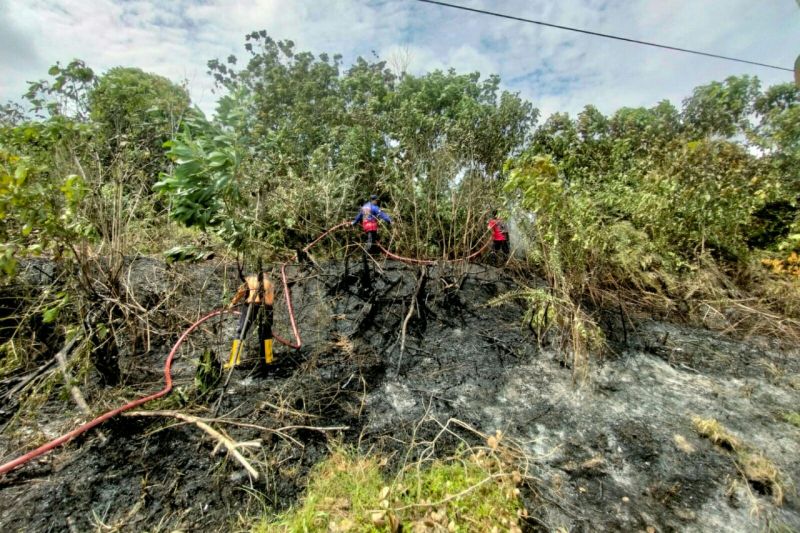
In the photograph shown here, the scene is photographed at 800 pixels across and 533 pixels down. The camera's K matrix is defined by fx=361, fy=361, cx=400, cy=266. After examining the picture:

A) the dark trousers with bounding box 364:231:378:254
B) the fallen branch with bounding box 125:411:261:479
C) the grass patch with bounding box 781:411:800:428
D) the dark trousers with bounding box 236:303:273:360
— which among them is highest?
the dark trousers with bounding box 364:231:378:254

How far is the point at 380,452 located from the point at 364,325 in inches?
75.7

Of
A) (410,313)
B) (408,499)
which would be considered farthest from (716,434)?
(410,313)

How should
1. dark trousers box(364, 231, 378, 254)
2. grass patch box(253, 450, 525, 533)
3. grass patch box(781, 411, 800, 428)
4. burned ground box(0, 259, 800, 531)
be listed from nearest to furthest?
1. grass patch box(253, 450, 525, 533)
2. burned ground box(0, 259, 800, 531)
3. grass patch box(781, 411, 800, 428)
4. dark trousers box(364, 231, 378, 254)

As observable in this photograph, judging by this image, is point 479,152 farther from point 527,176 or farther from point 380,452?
point 380,452

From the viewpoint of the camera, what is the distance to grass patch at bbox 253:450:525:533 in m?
1.97

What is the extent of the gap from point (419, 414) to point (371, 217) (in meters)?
3.19

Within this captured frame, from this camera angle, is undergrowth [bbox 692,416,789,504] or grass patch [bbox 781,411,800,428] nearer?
undergrowth [bbox 692,416,789,504]

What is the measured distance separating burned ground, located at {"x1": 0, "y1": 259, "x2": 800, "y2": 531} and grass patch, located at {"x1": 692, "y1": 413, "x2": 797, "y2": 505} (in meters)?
0.05

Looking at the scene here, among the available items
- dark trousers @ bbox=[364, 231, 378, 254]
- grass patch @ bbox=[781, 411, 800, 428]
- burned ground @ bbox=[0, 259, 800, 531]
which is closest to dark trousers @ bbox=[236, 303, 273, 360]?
burned ground @ bbox=[0, 259, 800, 531]

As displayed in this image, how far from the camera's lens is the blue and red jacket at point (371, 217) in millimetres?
5453

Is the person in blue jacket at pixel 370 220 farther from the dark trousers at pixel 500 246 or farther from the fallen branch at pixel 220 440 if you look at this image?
the fallen branch at pixel 220 440

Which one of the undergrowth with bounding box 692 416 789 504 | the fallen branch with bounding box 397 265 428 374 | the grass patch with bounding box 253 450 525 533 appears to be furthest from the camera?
the fallen branch with bounding box 397 265 428 374

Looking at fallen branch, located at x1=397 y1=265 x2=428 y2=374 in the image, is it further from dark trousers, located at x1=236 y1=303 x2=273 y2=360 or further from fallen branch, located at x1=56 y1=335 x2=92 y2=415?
fallen branch, located at x1=56 y1=335 x2=92 y2=415

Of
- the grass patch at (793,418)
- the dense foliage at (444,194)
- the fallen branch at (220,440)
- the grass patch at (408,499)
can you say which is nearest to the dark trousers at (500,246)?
the dense foliage at (444,194)
